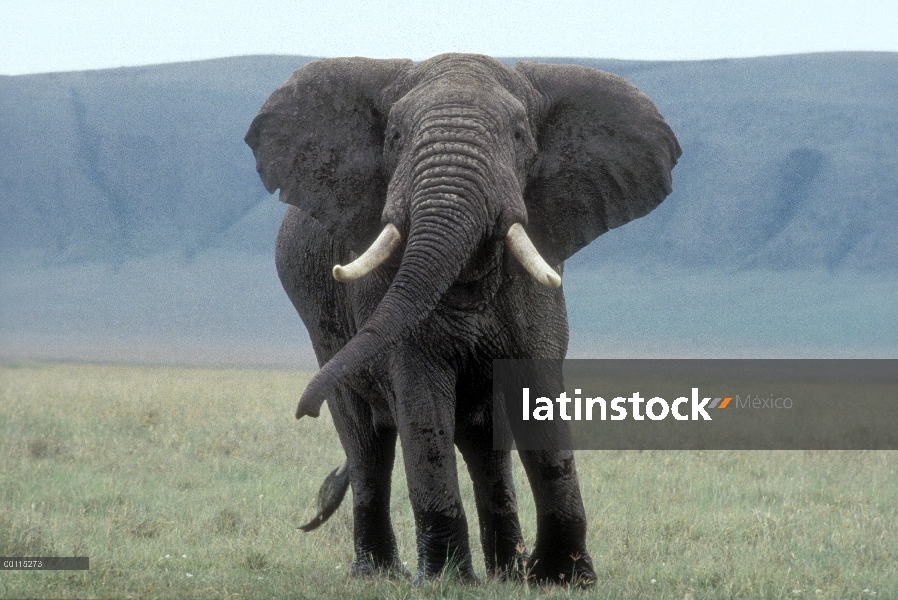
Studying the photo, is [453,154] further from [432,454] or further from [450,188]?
[432,454]

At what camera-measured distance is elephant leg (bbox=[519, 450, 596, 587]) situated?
21.2 feet

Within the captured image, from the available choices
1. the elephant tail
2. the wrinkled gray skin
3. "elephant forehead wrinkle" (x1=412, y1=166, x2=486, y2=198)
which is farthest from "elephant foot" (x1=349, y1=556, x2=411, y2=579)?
"elephant forehead wrinkle" (x1=412, y1=166, x2=486, y2=198)

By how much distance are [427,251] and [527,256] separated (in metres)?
0.47

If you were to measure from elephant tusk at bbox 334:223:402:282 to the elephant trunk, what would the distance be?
76mm

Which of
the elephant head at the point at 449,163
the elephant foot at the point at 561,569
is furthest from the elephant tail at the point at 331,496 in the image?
the elephant head at the point at 449,163

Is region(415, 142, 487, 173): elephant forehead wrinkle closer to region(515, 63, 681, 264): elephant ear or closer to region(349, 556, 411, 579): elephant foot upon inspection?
region(515, 63, 681, 264): elephant ear

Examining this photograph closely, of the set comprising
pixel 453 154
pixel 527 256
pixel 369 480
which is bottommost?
pixel 369 480

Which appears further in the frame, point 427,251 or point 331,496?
point 331,496

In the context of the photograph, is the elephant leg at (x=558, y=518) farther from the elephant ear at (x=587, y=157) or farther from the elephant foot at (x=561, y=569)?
the elephant ear at (x=587, y=157)

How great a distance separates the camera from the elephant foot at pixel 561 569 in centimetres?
657

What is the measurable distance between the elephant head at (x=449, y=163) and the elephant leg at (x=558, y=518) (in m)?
1.12

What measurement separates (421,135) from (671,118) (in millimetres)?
78817

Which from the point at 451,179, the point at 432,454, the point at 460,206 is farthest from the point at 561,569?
the point at 451,179

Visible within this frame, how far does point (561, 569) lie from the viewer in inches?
259
